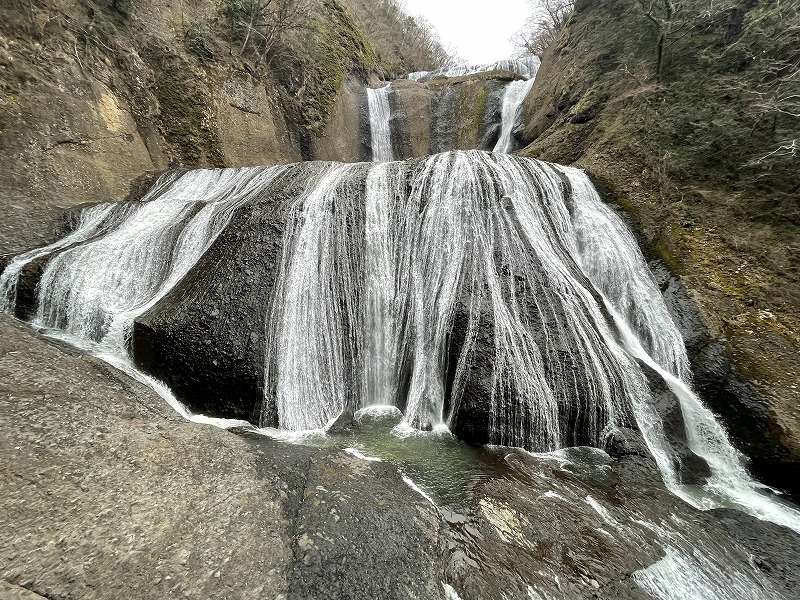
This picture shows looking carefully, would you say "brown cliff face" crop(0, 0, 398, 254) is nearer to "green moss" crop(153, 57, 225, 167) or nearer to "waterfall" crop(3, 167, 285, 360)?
"green moss" crop(153, 57, 225, 167)

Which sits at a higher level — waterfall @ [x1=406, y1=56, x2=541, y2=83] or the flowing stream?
waterfall @ [x1=406, y1=56, x2=541, y2=83]

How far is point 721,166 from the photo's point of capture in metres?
7.93

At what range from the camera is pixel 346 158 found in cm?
1684

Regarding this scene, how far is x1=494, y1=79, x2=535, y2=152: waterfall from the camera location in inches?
620

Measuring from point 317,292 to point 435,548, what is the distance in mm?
4696

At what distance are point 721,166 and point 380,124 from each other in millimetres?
14747

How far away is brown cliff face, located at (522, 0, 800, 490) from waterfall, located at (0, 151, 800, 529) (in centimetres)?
67

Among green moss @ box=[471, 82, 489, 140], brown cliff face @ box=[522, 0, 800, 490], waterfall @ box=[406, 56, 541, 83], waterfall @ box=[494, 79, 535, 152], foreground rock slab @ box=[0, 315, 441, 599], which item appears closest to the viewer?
foreground rock slab @ box=[0, 315, 441, 599]

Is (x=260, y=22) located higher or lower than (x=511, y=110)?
higher

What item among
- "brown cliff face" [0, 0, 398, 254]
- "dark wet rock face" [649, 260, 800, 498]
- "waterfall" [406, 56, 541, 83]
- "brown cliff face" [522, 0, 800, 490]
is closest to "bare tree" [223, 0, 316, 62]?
"brown cliff face" [0, 0, 398, 254]

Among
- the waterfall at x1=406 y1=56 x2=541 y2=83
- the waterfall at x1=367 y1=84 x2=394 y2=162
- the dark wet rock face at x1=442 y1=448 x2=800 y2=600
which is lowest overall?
the dark wet rock face at x1=442 y1=448 x2=800 y2=600

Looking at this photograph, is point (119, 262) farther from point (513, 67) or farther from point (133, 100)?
point (513, 67)

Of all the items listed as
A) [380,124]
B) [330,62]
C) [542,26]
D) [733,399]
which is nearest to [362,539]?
[733,399]

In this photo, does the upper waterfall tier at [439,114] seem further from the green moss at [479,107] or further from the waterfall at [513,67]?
the waterfall at [513,67]
